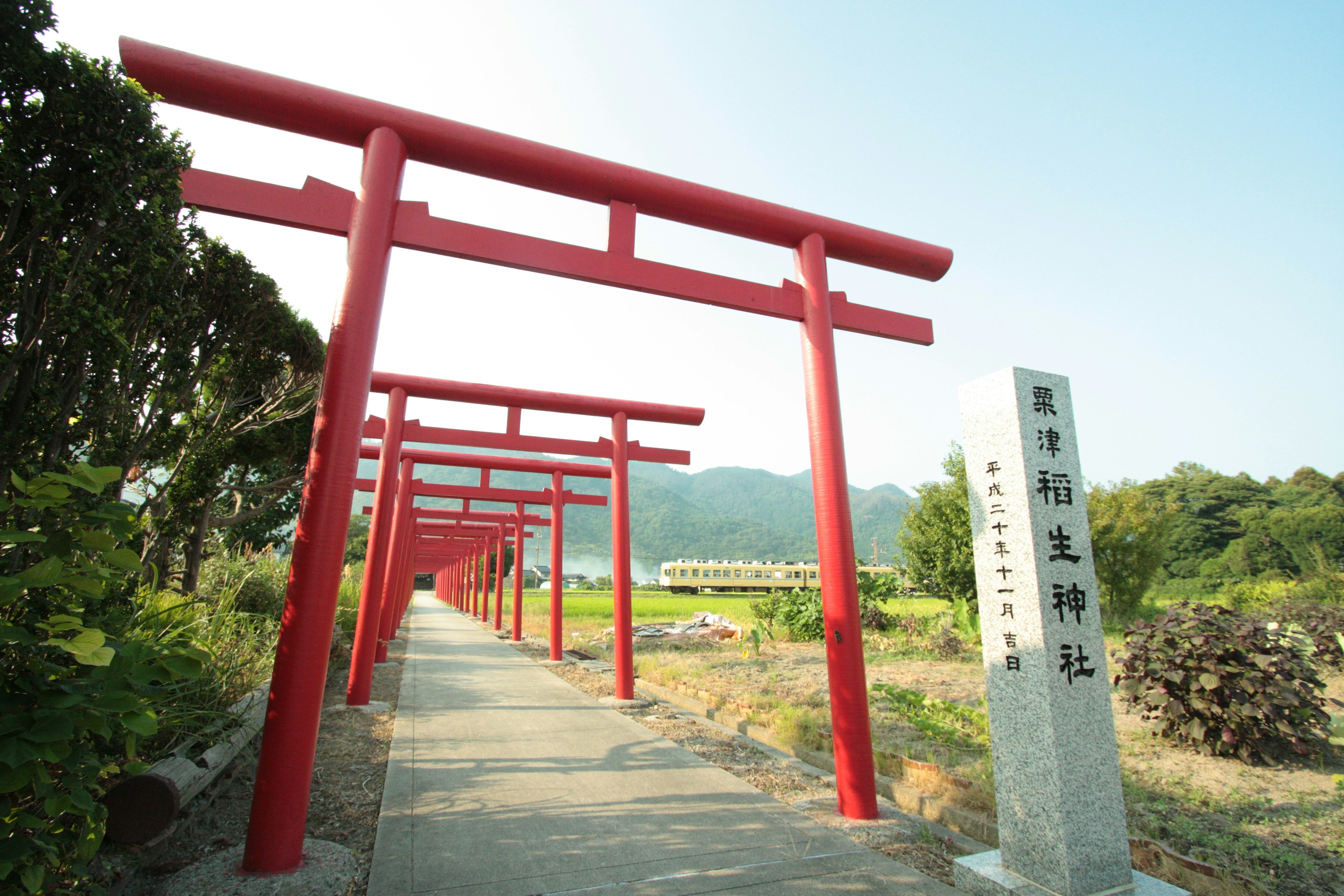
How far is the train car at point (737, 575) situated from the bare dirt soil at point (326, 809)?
32.0 meters

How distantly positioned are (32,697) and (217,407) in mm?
5897

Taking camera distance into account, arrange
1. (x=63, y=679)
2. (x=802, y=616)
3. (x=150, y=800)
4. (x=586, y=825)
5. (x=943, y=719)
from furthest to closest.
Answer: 1. (x=802, y=616)
2. (x=943, y=719)
3. (x=586, y=825)
4. (x=150, y=800)
5. (x=63, y=679)

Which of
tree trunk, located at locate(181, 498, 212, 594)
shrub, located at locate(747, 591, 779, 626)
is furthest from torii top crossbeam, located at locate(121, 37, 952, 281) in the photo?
shrub, located at locate(747, 591, 779, 626)

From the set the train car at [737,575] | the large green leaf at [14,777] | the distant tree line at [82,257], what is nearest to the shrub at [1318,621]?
the large green leaf at [14,777]

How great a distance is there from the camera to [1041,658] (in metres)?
2.96

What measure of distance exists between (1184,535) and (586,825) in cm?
4722

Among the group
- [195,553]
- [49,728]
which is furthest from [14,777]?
[195,553]

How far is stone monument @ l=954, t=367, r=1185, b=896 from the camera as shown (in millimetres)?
2816

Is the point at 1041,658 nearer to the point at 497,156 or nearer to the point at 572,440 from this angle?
the point at 497,156

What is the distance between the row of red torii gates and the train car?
32.6m

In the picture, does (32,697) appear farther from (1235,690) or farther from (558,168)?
(1235,690)

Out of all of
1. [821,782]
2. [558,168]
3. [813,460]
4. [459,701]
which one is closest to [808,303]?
[813,460]

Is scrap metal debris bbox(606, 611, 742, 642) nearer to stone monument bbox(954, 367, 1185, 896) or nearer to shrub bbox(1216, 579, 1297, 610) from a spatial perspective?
shrub bbox(1216, 579, 1297, 610)

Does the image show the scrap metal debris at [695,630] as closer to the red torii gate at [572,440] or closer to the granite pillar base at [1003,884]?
the red torii gate at [572,440]
